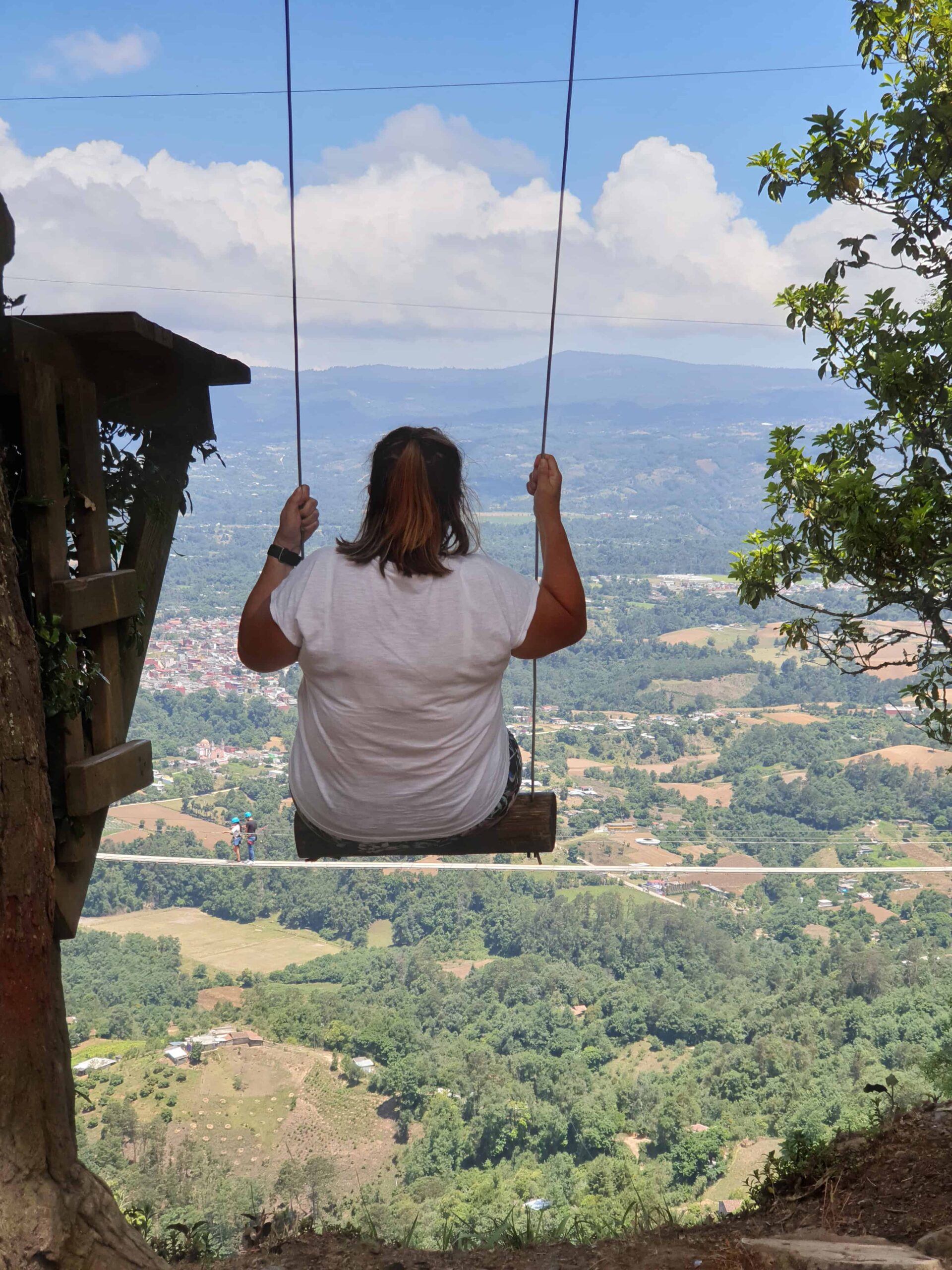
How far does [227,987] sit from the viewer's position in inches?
981

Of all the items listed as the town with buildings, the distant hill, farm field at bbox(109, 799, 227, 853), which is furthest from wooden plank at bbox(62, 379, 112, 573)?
the town with buildings

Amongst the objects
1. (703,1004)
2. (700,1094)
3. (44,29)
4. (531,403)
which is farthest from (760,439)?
(44,29)

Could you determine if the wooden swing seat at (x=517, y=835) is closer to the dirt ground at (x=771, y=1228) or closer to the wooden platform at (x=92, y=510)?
the wooden platform at (x=92, y=510)

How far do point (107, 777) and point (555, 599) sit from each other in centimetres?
103

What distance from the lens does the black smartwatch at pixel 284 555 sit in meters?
2.22

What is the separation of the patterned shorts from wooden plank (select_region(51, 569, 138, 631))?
23.3 inches

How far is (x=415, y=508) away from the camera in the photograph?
2.02 metres

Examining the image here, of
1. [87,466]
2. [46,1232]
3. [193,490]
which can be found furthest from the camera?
[193,490]

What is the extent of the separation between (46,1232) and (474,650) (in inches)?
51.6

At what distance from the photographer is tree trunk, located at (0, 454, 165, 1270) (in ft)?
6.59

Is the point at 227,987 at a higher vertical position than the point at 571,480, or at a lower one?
lower

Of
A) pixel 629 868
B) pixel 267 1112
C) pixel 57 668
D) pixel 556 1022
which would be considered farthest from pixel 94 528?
pixel 629 868

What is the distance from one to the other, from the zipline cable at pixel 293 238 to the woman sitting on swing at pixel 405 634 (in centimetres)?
54

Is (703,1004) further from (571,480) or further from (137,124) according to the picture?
(137,124)
